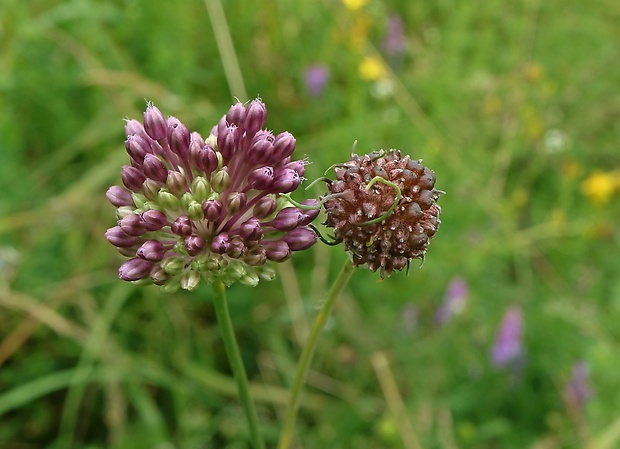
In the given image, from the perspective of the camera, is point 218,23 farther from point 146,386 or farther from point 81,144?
point 146,386

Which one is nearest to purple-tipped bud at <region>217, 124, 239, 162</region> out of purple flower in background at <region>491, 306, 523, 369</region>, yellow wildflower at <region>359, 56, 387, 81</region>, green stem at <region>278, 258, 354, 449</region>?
green stem at <region>278, 258, 354, 449</region>

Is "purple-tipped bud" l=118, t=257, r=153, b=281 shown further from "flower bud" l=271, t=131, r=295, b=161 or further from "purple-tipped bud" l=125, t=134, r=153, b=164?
"flower bud" l=271, t=131, r=295, b=161

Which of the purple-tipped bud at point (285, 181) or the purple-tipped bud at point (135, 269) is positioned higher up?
the purple-tipped bud at point (285, 181)

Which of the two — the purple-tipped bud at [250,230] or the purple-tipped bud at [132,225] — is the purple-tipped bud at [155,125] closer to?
the purple-tipped bud at [132,225]

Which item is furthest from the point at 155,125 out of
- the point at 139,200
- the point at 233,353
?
the point at 233,353

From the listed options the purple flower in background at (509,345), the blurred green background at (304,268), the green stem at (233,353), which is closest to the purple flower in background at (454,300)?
the blurred green background at (304,268)

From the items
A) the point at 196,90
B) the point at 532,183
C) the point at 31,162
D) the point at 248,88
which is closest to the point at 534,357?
the point at 532,183

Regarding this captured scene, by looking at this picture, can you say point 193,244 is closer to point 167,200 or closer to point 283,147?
point 167,200
